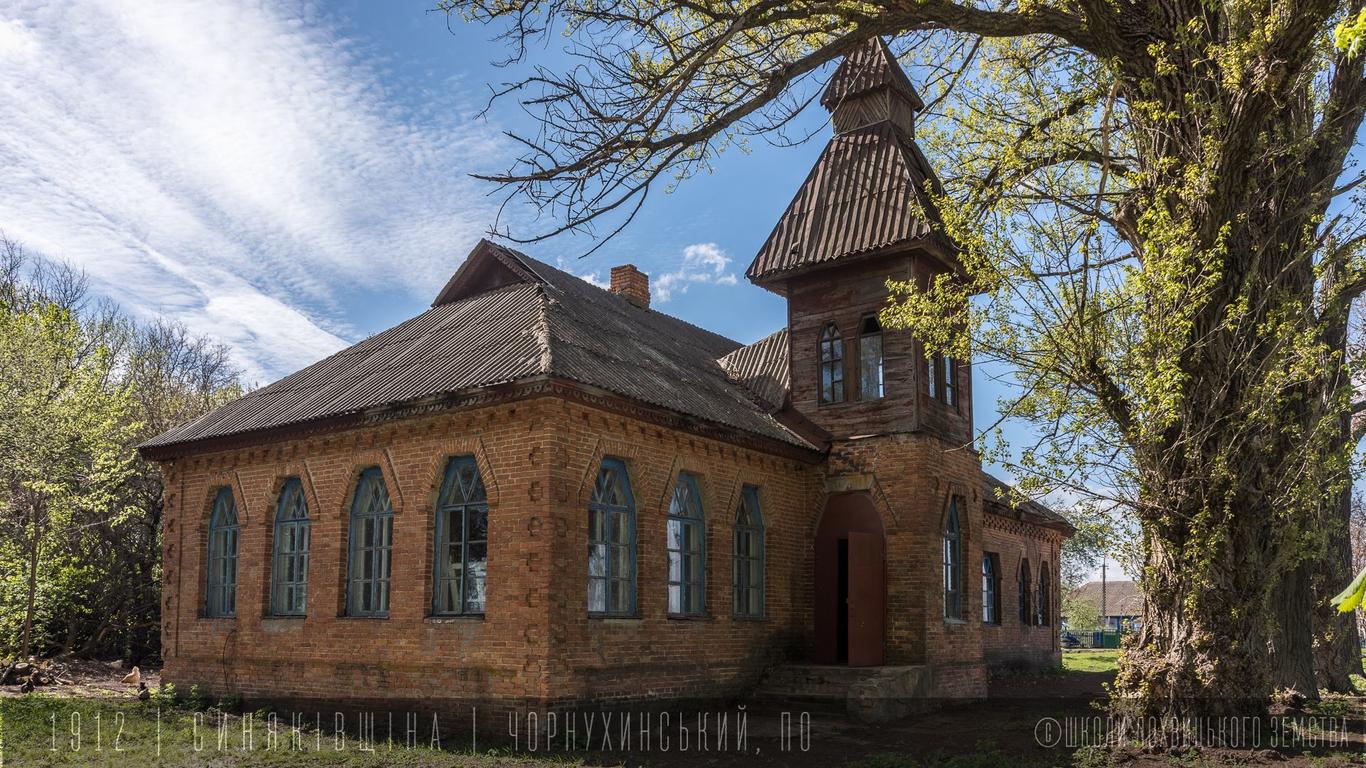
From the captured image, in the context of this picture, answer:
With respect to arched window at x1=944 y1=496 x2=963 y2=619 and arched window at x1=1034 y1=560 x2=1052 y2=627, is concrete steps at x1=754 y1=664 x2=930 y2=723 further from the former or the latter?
arched window at x1=1034 y1=560 x2=1052 y2=627

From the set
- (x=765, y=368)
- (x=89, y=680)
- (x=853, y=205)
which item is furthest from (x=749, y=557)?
(x=89, y=680)

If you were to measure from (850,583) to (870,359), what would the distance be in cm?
333

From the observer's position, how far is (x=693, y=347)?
765 inches

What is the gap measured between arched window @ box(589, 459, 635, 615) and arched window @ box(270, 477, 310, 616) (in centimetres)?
430

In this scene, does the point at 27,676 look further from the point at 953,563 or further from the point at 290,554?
the point at 953,563

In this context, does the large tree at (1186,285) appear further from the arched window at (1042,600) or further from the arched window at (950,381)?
the arched window at (1042,600)

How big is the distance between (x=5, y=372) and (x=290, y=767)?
637 inches

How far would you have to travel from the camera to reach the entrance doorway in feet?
49.8

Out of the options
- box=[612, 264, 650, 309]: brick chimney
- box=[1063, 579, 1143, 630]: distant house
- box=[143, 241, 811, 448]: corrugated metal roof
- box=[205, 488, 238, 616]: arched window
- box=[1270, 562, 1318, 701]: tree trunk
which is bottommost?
box=[1063, 579, 1143, 630]: distant house

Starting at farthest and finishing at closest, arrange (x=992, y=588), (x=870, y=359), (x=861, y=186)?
(x=992, y=588) < (x=861, y=186) < (x=870, y=359)

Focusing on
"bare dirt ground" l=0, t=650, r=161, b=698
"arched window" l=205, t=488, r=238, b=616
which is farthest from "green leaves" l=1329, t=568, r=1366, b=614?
"bare dirt ground" l=0, t=650, r=161, b=698

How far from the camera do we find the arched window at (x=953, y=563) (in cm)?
1627

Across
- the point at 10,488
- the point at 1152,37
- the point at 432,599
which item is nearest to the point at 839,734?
the point at 432,599

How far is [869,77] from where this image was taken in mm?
17375
